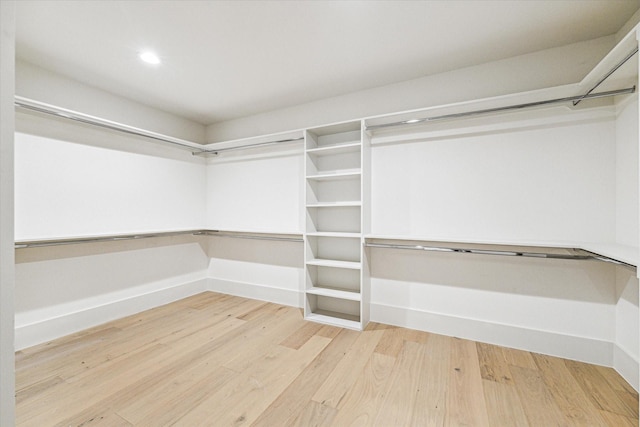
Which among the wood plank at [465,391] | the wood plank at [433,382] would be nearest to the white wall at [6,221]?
the wood plank at [433,382]

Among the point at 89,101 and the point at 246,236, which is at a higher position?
the point at 89,101

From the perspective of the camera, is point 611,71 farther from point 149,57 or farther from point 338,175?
point 149,57

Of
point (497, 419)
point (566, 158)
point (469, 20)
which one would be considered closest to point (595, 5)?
point (469, 20)

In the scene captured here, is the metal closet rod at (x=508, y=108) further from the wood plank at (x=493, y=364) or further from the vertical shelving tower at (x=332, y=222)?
the wood plank at (x=493, y=364)

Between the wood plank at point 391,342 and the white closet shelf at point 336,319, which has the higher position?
the white closet shelf at point 336,319

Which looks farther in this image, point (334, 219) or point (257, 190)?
point (257, 190)

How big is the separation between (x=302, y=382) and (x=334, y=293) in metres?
1.00

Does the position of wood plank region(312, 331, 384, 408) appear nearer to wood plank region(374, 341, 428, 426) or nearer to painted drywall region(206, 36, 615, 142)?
wood plank region(374, 341, 428, 426)

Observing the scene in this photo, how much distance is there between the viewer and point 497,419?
146 cm

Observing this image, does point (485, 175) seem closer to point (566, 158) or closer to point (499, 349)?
point (566, 158)

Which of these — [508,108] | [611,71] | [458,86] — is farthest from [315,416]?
[458,86]

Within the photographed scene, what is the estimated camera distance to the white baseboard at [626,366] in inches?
65.6

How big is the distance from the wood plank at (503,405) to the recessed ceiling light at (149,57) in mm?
3325

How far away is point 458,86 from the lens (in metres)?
2.39
